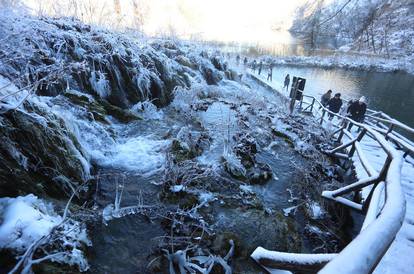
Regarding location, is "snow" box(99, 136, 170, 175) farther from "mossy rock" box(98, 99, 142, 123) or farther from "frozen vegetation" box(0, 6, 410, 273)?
"mossy rock" box(98, 99, 142, 123)

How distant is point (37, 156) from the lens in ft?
11.6

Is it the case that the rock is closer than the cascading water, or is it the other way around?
the cascading water

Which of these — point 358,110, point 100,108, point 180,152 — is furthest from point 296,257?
point 358,110

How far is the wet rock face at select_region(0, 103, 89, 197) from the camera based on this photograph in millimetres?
3002

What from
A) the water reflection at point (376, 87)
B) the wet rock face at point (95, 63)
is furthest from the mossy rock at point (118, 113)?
the water reflection at point (376, 87)

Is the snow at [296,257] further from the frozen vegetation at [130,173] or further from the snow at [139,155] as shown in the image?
the snow at [139,155]

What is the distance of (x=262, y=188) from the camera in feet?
17.9

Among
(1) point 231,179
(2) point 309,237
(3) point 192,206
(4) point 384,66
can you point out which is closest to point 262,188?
(1) point 231,179

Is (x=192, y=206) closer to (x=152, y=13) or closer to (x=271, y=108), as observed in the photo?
(x=271, y=108)

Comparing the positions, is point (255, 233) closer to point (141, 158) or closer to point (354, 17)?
point (141, 158)

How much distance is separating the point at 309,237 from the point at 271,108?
8360 millimetres

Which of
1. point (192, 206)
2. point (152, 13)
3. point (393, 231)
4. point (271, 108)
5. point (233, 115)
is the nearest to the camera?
point (393, 231)

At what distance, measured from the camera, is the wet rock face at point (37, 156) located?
3002 mm

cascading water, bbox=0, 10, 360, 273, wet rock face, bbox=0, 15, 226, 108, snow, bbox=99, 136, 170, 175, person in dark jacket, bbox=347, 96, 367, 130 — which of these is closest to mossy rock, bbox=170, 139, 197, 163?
cascading water, bbox=0, 10, 360, 273
